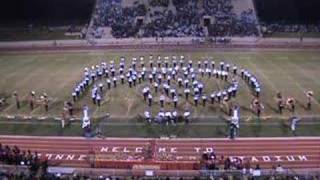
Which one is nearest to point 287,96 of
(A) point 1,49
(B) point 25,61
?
(B) point 25,61

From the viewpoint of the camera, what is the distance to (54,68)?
3919 cm

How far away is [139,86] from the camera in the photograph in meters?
31.9

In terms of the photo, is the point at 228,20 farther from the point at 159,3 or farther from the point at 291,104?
the point at 291,104

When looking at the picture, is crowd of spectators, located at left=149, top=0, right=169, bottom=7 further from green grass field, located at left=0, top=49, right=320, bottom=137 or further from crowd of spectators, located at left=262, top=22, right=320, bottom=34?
green grass field, located at left=0, top=49, right=320, bottom=137

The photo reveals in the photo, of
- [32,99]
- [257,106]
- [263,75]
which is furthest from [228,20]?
[32,99]

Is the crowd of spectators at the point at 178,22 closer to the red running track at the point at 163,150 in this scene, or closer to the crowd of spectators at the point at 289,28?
the crowd of spectators at the point at 289,28

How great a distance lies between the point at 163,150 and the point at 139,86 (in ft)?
33.2

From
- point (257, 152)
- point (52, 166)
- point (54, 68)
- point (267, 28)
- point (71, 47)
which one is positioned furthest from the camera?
point (267, 28)

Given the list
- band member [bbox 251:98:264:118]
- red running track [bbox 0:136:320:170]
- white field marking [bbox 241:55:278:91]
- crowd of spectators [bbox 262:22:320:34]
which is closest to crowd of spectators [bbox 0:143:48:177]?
red running track [bbox 0:136:320:170]

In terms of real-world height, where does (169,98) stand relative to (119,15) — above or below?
below

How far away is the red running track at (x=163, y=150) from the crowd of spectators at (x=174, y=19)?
A: 28031mm

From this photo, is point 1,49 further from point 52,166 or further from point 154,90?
point 52,166

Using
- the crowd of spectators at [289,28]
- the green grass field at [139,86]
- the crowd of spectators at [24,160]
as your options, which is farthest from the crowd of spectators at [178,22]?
the crowd of spectators at [24,160]

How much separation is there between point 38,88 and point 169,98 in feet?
26.2
